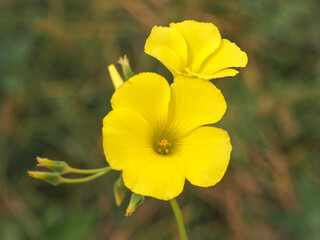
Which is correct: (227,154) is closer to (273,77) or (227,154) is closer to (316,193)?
(316,193)

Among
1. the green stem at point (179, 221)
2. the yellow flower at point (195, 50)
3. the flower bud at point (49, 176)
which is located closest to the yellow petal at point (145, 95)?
the yellow flower at point (195, 50)

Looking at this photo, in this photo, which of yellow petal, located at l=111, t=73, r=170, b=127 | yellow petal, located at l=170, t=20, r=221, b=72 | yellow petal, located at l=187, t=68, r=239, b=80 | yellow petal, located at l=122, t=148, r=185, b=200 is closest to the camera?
yellow petal, located at l=122, t=148, r=185, b=200

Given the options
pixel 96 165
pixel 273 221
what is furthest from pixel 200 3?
pixel 273 221

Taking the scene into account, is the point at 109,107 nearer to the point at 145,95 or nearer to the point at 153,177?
the point at 145,95

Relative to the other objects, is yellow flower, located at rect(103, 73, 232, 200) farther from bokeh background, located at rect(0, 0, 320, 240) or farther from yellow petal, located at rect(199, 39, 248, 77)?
bokeh background, located at rect(0, 0, 320, 240)

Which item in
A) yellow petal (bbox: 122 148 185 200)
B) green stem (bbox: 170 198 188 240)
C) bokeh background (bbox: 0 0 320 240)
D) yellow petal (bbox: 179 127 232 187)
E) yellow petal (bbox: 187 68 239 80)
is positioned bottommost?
bokeh background (bbox: 0 0 320 240)

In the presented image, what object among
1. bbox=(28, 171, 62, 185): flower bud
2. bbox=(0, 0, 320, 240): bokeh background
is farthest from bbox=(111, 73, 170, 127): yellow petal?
bbox=(0, 0, 320, 240): bokeh background
